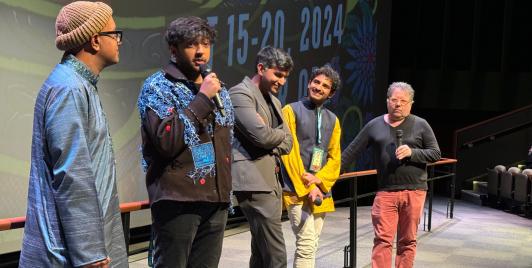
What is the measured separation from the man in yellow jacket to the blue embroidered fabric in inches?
54.3

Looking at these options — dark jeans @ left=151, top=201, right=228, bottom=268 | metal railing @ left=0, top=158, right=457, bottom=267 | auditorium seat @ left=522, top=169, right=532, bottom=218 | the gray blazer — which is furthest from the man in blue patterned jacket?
auditorium seat @ left=522, top=169, right=532, bottom=218

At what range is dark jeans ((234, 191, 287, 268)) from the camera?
3182 mm

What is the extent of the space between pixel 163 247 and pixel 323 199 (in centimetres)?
157

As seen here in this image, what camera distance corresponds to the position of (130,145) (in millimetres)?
6133

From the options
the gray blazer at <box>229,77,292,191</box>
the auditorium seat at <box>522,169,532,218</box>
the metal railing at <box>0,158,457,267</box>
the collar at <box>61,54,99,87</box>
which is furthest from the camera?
the auditorium seat at <box>522,169,532,218</box>

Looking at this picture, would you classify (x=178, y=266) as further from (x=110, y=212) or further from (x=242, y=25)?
(x=242, y=25)

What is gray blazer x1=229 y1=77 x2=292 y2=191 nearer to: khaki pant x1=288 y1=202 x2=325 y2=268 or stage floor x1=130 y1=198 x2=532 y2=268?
khaki pant x1=288 y1=202 x2=325 y2=268

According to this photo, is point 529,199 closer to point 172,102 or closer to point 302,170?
point 302,170

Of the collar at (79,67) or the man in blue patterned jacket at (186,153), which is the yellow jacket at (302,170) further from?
the collar at (79,67)

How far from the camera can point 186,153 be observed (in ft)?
7.97

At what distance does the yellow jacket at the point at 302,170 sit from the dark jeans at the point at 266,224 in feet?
1.91

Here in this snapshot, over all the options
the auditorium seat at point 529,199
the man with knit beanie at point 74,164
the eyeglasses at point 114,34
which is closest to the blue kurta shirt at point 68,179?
the man with knit beanie at point 74,164

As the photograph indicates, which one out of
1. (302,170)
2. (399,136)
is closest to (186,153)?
(302,170)

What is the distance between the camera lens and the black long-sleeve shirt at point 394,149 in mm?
4445
